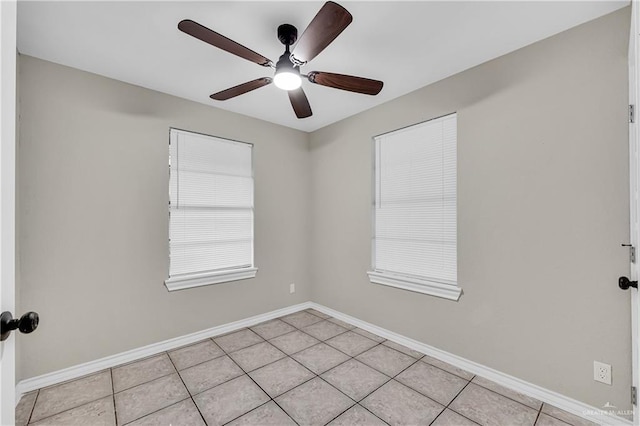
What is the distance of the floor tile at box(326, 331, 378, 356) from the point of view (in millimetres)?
2785

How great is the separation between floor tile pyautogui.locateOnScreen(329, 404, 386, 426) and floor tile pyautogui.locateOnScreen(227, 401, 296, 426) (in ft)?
1.01

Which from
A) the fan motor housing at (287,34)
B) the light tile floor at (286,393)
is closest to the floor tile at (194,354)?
the light tile floor at (286,393)

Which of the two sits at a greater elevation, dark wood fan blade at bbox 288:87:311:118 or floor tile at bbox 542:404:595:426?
dark wood fan blade at bbox 288:87:311:118

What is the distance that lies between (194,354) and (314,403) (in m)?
1.34

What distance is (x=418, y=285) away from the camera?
279 centimetres

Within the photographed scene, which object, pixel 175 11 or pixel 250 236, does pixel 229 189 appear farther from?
pixel 175 11

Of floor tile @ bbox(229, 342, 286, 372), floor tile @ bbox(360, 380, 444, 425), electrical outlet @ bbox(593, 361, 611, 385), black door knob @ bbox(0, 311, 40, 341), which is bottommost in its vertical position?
floor tile @ bbox(360, 380, 444, 425)

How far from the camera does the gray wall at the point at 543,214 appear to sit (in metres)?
1.80

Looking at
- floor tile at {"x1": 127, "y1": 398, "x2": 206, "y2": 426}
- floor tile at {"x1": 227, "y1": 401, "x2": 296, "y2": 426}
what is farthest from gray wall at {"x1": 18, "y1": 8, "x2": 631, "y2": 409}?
floor tile at {"x1": 227, "y1": 401, "x2": 296, "y2": 426}

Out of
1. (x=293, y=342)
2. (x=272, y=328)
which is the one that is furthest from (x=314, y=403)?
(x=272, y=328)

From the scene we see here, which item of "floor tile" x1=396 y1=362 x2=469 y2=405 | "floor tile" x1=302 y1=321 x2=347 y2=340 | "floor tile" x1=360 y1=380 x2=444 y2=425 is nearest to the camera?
"floor tile" x1=360 y1=380 x2=444 y2=425

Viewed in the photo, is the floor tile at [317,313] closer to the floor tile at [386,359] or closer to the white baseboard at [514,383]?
the white baseboard at [514,383]

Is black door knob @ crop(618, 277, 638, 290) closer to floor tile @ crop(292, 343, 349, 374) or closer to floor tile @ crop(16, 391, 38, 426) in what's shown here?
floor tile @ crop(292, 343, 349, 374)

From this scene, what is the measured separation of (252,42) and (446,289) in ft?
8.46
